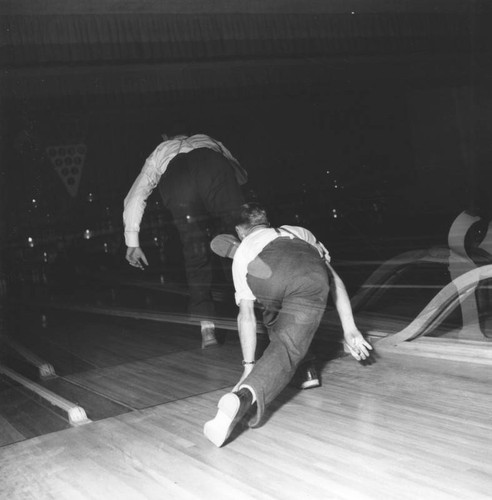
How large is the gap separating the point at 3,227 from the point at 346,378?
262 centimetres

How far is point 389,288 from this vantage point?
127 inches

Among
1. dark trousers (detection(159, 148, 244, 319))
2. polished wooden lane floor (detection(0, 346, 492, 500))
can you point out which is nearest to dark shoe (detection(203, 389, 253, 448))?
polished wooden lane floor (detection(0, 346, 492, 500))

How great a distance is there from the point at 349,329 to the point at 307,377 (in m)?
0.25

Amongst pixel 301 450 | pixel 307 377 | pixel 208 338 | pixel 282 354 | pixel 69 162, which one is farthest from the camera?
pixel 69 162

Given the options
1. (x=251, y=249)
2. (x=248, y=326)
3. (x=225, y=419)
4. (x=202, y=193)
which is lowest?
(x=225, y=419)

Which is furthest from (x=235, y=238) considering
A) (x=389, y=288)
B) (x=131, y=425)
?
(x=131, y=425)

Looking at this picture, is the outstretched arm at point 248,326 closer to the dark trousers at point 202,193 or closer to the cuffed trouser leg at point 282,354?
the cuffed trouser leg at point 282,354

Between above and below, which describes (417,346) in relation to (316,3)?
below

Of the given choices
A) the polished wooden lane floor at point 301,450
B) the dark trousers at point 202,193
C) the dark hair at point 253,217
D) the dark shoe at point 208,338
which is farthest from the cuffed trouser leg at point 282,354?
the dark shoe at point 208,338

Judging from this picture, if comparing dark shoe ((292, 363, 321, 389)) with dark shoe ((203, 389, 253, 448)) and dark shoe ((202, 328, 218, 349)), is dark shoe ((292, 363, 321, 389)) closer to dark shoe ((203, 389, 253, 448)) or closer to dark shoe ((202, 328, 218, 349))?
dark shoe ((203, 389, 253, 448))

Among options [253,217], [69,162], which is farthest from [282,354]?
[69,162]

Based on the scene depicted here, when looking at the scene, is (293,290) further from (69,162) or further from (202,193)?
(69,162)

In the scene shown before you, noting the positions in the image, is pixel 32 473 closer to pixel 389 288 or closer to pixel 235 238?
pixel 235 238

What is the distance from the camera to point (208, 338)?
10.3ft
